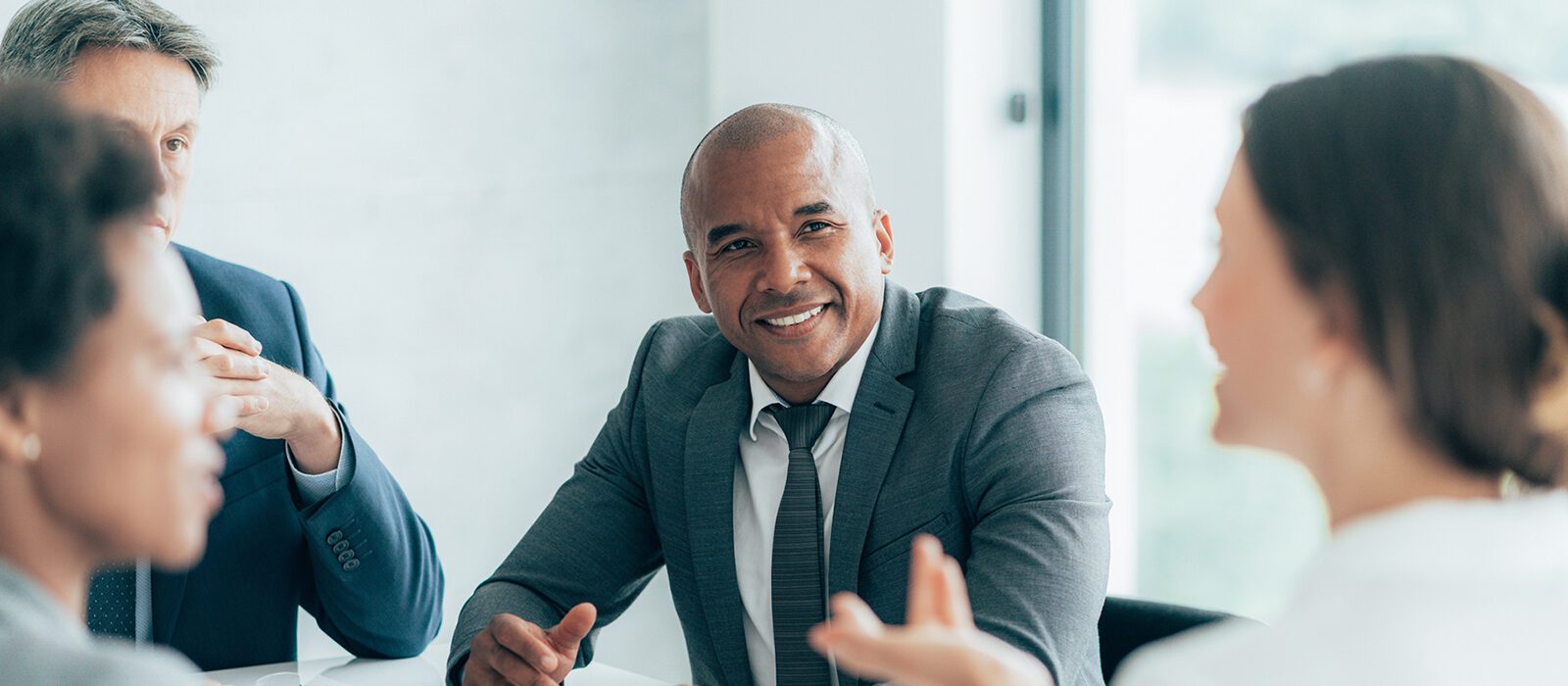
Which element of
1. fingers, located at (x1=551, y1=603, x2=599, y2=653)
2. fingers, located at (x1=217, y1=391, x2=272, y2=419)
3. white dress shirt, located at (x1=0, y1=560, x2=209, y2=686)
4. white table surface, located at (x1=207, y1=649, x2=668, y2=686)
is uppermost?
white dress shirt, located at (x1=0, y1=560, x2=209, y2=686)

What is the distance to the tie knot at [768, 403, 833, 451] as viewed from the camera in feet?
7.07

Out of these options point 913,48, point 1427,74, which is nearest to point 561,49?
point 913,48

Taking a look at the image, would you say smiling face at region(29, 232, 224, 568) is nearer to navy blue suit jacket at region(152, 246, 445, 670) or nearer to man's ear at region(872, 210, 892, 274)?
navy blue suit jacket at region(152, 246, 445, 670)

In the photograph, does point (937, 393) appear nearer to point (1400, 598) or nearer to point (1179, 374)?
point (1400, 598)

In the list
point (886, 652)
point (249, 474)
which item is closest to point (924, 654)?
point (886, 652)

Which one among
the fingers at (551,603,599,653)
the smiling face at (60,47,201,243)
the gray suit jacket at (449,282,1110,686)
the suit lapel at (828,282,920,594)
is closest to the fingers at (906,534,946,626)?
the gray suit jacket at (449,282,1110,686)

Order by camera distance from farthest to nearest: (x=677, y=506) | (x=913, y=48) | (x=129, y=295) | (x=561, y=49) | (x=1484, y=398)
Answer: (x=561, y=49) < (x=913, y=48) < (x=677, y=506) < (x=1484, y=398) < (x=129, y=295)

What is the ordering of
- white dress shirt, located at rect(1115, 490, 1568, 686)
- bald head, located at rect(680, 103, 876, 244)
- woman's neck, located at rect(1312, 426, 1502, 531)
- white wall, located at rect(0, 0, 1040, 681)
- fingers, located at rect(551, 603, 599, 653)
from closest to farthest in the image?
white dress shirt, located at rect(1115, 490, 1568, 686) → woman's neck, located at rect(1312, 426, 1502, 531) → fingers, located at rect(551, 603, 599, 653) → bald head, located at rect(680, 103, 876, 244) → white wall, located at rect(0, 0, 1040, 681)

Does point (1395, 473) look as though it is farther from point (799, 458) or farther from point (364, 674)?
point (364, 674)

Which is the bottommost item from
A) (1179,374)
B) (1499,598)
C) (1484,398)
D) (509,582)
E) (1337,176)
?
(1179,374)

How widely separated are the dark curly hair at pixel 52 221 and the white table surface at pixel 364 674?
4.25ft

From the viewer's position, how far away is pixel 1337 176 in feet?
3.46

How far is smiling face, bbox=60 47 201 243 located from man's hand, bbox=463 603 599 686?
2.44ft

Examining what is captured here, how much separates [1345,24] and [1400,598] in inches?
97.9
